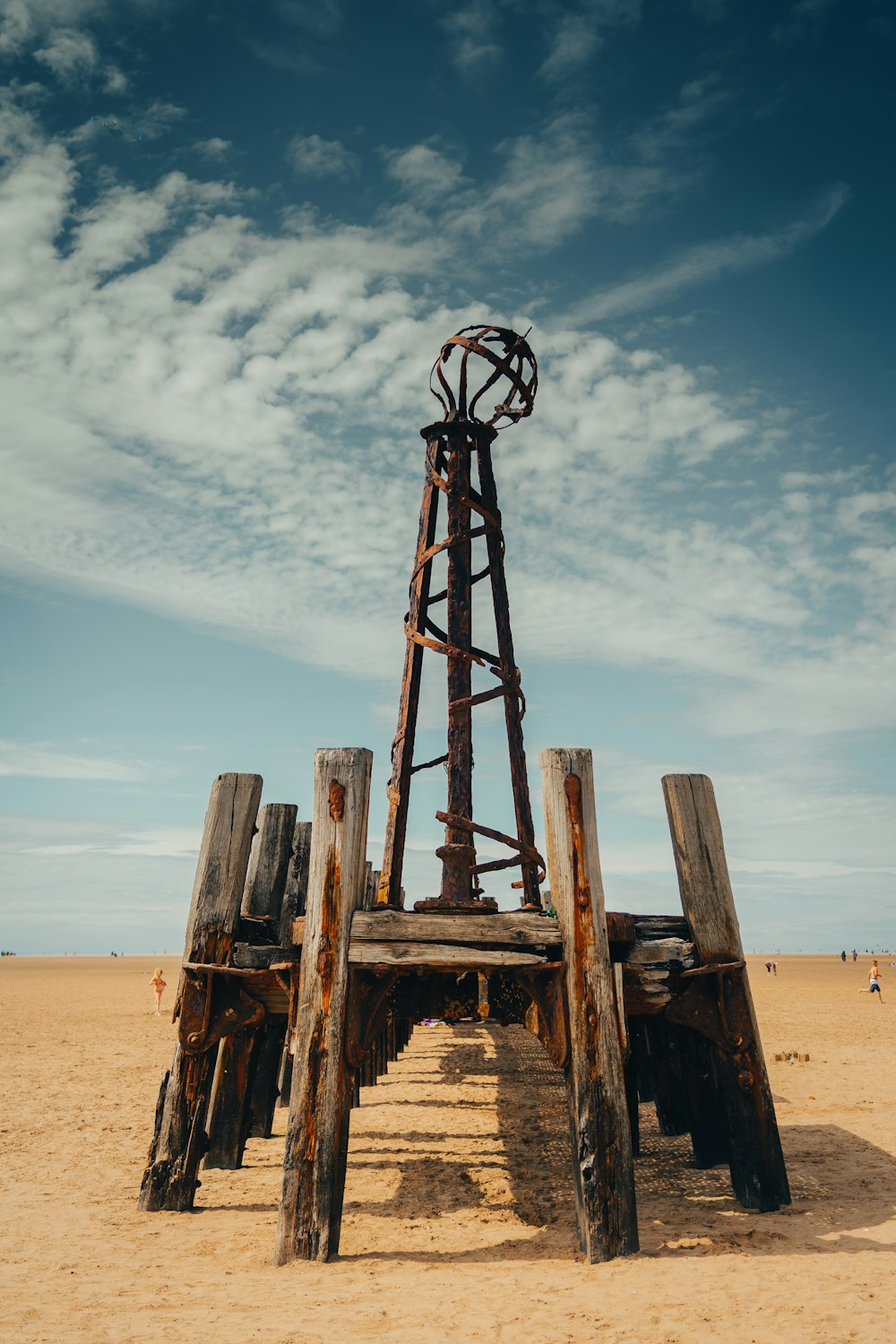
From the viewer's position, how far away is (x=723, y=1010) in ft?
21.1

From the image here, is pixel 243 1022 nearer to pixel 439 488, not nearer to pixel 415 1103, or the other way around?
pixel 439 488

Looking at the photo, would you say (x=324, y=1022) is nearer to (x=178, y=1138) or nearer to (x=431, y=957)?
(x=431, y=957)

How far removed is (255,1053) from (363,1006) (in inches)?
128

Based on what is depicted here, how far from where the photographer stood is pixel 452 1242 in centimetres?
610

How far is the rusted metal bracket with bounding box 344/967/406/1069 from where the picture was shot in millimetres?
5805

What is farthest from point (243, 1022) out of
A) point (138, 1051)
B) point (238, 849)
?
point (138, 1051)

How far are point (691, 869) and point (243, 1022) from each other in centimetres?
351

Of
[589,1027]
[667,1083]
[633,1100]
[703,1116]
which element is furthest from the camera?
[667,1083]

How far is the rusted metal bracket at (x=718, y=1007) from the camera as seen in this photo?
6.36 metres

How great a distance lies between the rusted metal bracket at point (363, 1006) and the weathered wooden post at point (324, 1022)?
63mm

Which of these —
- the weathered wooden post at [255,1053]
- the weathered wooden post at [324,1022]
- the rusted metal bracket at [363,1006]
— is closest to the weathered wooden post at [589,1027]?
the rusted metal bracket at [363,1006]

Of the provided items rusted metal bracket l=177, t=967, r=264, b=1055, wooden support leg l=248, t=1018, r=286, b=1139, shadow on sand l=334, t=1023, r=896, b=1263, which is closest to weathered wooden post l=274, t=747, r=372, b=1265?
shadow on sand l=334, t=1023, r=896, b=1263

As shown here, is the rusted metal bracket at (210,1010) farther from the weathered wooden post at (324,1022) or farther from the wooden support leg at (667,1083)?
the wooden support leg at (667,1083)

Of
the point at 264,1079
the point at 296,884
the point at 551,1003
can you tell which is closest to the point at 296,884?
the point at 296,884
